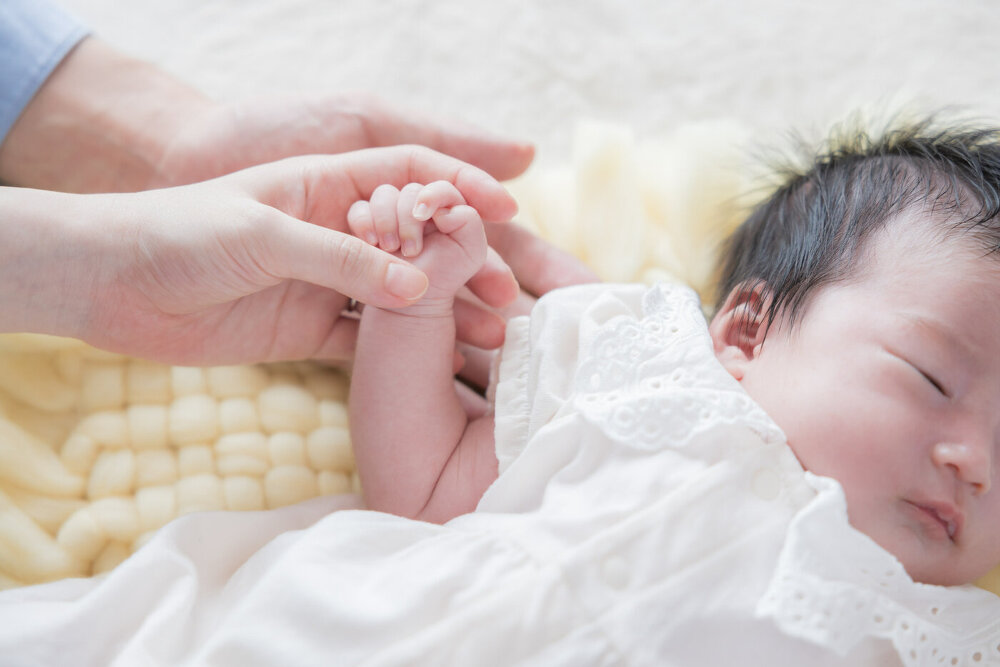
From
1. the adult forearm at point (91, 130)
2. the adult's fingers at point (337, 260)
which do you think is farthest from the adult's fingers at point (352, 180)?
the adult forearm at point (91, 130)

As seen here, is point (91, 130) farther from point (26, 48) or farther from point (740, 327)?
point (740, 327)

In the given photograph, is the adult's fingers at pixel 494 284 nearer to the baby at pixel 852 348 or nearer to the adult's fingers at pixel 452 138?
the baby at pixel 852 348

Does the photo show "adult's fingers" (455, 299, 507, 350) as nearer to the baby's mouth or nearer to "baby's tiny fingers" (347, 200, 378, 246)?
"baby's tiny fingers" (347, 200, 378, 246)

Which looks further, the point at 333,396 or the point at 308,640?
the point at 333,396

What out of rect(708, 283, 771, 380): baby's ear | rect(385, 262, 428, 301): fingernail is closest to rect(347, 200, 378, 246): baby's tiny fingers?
rect(385, 262, 428, 301): fingernail

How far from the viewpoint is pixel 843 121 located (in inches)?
52.6

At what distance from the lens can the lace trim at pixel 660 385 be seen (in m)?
0.83

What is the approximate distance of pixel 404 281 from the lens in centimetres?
84

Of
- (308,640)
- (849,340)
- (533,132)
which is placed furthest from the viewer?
(533,132)

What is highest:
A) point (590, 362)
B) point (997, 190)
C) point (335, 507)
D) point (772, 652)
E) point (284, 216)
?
point (997, 190)

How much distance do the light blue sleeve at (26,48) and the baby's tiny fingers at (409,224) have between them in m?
0.68

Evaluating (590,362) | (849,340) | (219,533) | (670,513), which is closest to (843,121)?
(849,340)

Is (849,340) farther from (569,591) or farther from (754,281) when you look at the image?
(569,591)

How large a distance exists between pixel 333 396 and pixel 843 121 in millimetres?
929
